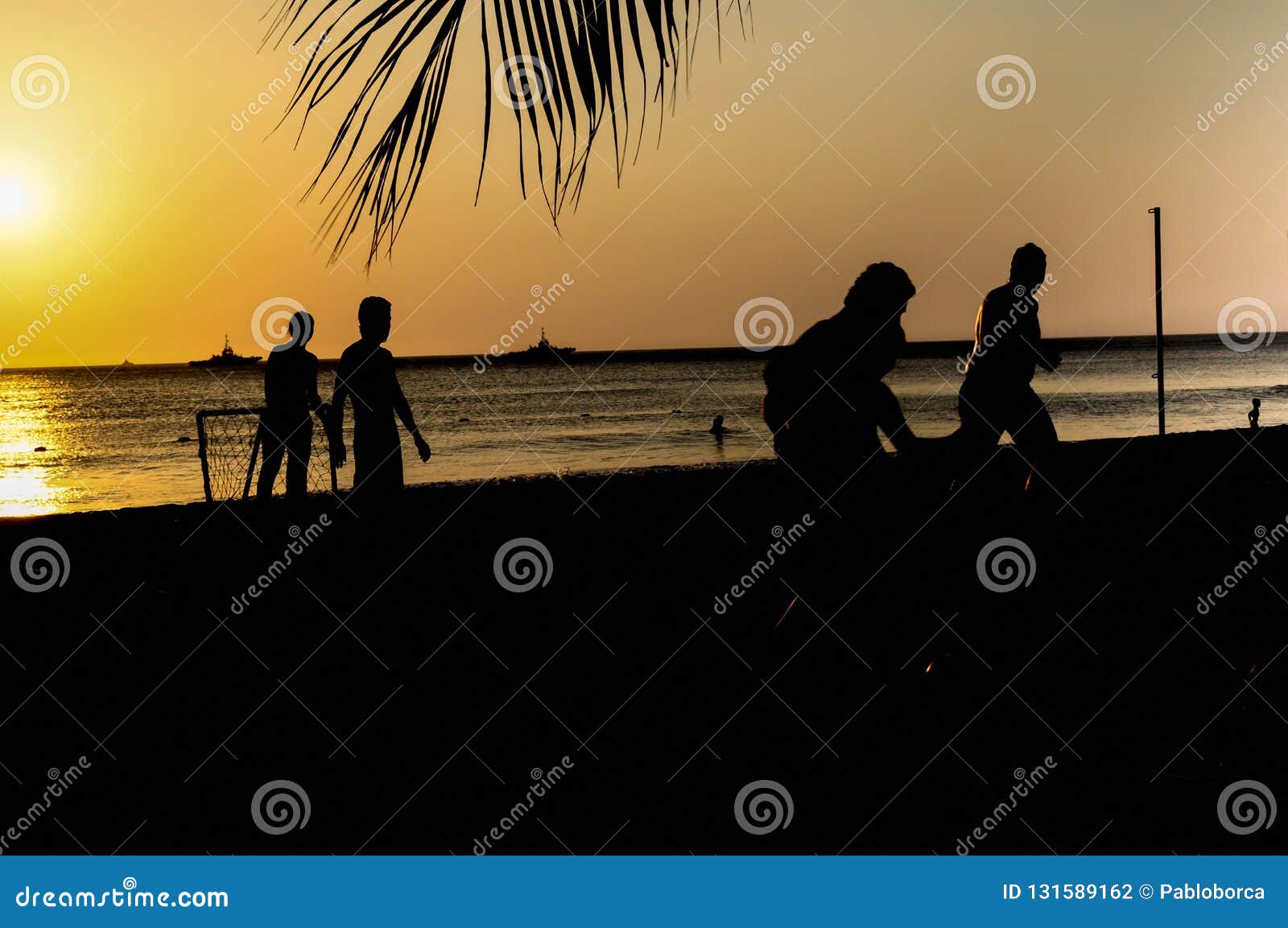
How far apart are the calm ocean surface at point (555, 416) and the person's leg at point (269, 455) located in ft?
52.8

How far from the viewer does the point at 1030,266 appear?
686 cm

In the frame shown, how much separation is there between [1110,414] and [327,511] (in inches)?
1515

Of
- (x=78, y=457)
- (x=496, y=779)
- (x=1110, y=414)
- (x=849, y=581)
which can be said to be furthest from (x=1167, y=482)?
(x=78, y=457)

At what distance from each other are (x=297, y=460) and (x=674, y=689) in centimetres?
472

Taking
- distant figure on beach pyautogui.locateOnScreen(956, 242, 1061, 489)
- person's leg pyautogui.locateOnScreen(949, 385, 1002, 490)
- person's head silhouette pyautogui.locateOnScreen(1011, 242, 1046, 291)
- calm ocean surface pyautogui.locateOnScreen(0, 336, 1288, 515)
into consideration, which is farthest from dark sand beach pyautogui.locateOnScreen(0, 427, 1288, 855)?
calm ocean surface pyautogui.locateOnScreen(0, 336, 1288, 515)

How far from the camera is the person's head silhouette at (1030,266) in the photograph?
685 cm

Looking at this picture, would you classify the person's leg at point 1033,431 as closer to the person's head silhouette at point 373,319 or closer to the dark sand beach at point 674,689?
the dark sand beach at point 674,689

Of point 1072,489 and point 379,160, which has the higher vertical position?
point 1072,489

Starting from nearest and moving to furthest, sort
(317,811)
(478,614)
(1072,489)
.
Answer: (317,811) → (478,614) → (1072,489)

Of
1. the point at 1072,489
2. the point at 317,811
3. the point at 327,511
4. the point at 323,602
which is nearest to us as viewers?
the point at 317,811

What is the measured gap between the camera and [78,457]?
39.0m

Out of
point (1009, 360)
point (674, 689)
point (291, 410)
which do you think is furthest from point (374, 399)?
point (1009, 360)

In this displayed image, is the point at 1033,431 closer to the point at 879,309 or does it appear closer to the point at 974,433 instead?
the point at 974,433

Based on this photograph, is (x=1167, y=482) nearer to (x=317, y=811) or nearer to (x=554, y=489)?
(x=554, y=489)
